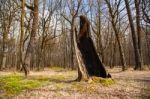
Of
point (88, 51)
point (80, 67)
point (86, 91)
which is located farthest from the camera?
point (88, 51)

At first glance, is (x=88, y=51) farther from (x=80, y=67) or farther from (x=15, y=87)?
(x=15, y=87)

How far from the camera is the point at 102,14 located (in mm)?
40250

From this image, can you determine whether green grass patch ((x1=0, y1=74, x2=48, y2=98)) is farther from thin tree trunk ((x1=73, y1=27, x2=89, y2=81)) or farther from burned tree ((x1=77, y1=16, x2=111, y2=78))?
burned tree ((x1=77, y1=16, x2=111, y2=78))

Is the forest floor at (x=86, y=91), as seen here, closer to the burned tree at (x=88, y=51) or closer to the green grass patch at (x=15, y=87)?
the green grass patch at (x=15, y=87)

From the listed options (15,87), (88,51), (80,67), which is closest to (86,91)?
(80,67)

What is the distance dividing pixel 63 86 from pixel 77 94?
1.42m

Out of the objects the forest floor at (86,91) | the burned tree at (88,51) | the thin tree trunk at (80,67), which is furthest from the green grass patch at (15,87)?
the burned tree at (88,51)

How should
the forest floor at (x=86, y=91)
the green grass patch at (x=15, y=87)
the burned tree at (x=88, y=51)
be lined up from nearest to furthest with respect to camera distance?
the forest floor at (x=86, y=91)
the green grass patch at (x=15, y=87)
the burned tree at (x=88, y=51)

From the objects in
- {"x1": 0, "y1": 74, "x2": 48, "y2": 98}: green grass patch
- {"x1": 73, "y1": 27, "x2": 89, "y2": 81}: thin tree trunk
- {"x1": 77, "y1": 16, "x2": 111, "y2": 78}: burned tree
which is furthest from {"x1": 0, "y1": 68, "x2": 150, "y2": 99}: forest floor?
{"x1": 77, "y1": 16, "x2": 111, "y2": 78}: burned tree

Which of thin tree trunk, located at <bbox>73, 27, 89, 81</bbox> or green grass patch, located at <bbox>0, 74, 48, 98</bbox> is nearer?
green grass patch, located at <bbox>0, 74, 48, 98</bbox>

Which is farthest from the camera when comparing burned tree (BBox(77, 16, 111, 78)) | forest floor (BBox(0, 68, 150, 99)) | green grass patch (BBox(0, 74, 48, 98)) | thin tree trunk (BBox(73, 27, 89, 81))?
burned tree (BBox(77, 16, 111, 78))

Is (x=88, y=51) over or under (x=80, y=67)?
over

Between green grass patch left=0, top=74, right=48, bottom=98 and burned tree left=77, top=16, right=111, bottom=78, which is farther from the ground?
burned tree left=77, top=16, right=111, bottom=78

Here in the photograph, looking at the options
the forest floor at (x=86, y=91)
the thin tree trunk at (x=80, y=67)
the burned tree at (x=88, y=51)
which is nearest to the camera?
the forest floor at (x=86, y=91)
